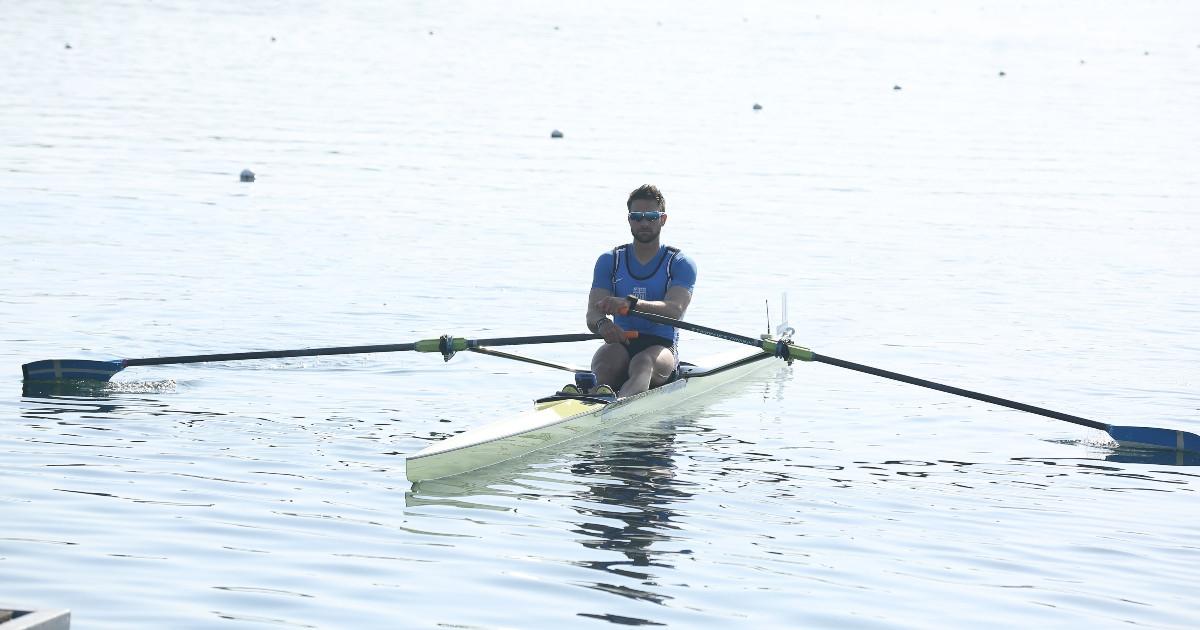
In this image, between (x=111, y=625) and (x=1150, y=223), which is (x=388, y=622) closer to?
(x=111, y=625)

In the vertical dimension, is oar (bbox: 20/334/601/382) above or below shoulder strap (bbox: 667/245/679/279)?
below

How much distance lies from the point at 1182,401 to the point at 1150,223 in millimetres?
13478

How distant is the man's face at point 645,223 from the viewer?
12.3 m

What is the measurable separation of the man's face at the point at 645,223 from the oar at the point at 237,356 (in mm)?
885

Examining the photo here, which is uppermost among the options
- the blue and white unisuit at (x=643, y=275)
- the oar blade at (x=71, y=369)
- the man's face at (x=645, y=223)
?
the man's face at (x=645, y=223)

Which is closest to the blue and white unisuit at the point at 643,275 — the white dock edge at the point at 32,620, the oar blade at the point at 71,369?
the oar blade at the point at 71,369

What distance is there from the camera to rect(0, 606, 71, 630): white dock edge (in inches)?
215

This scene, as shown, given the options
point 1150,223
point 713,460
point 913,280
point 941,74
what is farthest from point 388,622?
point 941,74

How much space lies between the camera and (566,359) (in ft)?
51.6

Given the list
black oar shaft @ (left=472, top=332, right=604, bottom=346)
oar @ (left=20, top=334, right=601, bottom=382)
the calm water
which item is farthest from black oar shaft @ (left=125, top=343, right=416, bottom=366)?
black oar shaft @ (left=472, top=332, right=604, bottom=346)

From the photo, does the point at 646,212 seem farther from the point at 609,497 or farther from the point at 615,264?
the point at 609,497

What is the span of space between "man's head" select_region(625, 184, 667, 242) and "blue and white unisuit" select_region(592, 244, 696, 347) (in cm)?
19

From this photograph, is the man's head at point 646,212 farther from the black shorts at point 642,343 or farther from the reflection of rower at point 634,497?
the reflection of rower at point 634,497

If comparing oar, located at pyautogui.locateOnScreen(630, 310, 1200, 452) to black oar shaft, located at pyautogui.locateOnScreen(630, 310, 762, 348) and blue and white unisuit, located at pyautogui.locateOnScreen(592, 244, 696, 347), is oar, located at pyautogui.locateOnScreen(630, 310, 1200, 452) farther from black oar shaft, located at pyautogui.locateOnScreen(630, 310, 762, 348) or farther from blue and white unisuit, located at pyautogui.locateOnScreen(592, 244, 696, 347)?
blue and white unisuit, located at pyautogui.locateOnScreen(592, 244, 696, 347)
